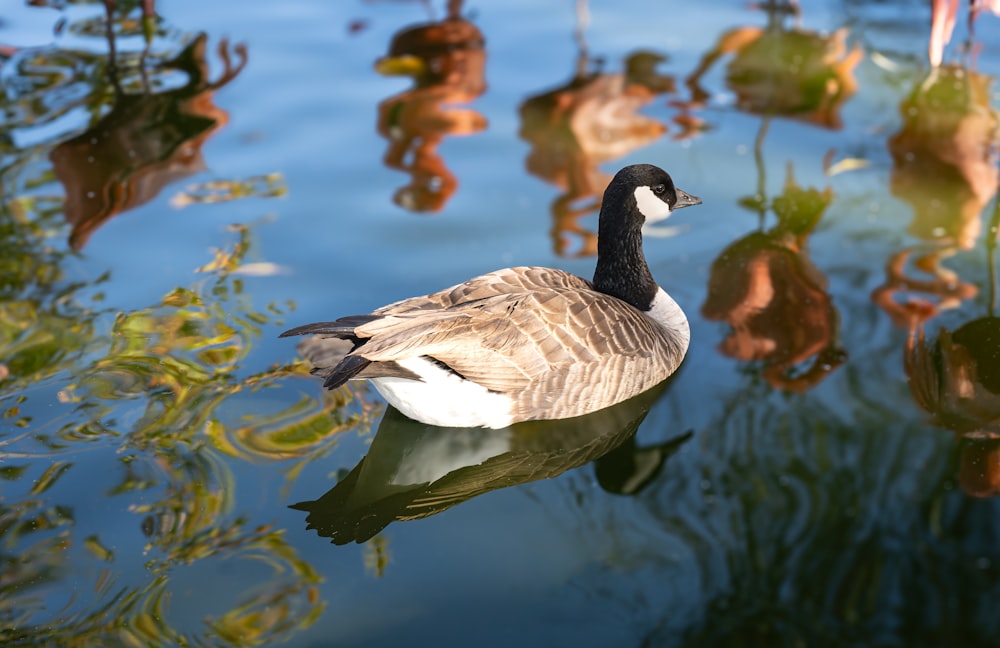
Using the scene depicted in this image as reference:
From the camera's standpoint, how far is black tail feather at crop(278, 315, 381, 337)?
471 centimetres

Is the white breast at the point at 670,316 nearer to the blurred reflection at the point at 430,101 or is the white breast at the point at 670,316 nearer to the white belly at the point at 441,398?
the white belly at the point at 441,398

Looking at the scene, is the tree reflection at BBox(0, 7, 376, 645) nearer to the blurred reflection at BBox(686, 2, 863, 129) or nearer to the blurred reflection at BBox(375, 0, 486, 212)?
the blurred reflection at BBox(375, 0, 486, 212)

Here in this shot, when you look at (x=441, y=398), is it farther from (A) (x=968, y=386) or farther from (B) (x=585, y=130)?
(B) (x=585, y=130)

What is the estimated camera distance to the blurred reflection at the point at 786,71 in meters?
8.20

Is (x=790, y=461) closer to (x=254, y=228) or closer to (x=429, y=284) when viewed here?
(x=429, y=284)

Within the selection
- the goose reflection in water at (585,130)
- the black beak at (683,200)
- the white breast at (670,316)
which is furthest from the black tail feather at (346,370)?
the goose reflection in water at (585,130)

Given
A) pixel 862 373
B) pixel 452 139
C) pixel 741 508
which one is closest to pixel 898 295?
pixel 862 373

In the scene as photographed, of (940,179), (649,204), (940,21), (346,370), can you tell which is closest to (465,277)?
(649,204)

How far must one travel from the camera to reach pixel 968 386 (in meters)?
5.37

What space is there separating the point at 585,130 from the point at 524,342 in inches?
134

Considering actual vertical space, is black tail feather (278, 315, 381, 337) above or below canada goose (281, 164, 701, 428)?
above

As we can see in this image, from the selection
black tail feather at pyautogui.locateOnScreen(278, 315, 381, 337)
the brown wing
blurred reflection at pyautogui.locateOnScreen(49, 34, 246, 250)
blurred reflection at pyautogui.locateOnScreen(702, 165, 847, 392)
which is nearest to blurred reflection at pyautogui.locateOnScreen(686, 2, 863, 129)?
blurred reflection at pyautogui.locateOnScreen(702, 165, 847, 392)

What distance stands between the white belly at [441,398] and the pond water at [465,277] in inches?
6.2

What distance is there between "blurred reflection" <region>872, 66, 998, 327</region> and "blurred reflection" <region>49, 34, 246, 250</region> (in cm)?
481
